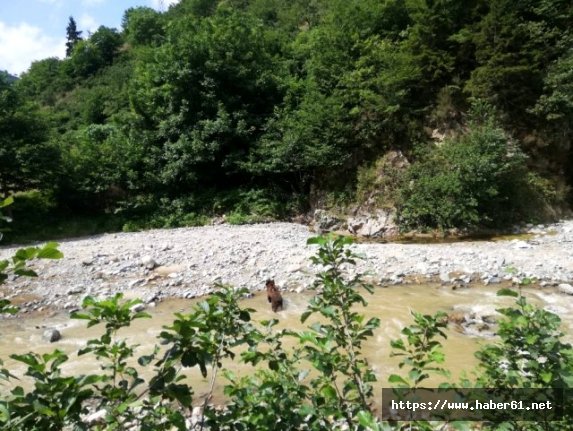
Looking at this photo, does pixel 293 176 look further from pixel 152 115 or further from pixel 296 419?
pixel 296 419

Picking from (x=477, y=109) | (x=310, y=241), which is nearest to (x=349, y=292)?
(x=310, y=241)

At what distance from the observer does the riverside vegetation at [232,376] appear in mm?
1268

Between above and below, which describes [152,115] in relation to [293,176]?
above

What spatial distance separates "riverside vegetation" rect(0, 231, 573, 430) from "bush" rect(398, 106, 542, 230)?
35.9ft

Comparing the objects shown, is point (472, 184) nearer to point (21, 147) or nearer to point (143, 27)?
point (21, 147)

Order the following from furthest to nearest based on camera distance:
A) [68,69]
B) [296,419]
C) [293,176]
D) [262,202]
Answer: [68,69], [293,176], [262,202], [296,419]

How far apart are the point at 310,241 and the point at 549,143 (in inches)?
598

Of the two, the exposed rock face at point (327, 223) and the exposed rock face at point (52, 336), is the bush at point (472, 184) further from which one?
the exposed rock face at point (52, 336)

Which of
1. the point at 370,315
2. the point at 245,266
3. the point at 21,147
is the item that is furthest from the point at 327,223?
the point at 21,147

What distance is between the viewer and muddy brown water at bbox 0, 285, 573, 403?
17.7ft

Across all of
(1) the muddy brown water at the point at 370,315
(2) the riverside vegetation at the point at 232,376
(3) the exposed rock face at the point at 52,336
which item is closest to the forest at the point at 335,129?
(1) the muddy brown water at the point at 370,315

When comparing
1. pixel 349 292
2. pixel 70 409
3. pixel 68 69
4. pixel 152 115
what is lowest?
pixel 70 409

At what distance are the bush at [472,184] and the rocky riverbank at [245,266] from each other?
121 cm

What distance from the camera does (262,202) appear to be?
51.8 ft
